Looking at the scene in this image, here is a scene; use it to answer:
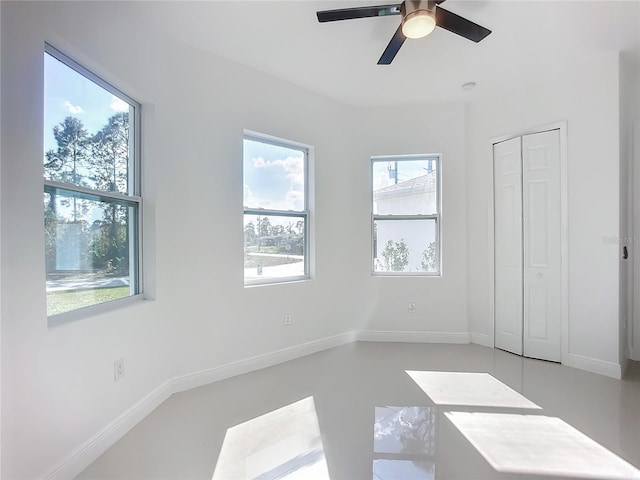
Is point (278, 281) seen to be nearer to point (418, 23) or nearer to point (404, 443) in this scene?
point (404, 443)

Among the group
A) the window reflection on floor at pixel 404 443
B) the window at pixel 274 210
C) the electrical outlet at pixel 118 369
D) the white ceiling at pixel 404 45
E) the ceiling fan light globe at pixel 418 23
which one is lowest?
the window reflection on floor at pixel 404 443

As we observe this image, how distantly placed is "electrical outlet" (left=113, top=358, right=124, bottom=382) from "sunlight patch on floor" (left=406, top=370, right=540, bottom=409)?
7.23 ft

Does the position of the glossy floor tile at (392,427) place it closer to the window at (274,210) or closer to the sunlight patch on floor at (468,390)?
the sunlight patch on floor at (468,390)

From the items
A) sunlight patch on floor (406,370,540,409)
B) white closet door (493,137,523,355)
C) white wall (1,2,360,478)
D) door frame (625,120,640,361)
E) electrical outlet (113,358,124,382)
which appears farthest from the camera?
white closet door (493,137,523,355)

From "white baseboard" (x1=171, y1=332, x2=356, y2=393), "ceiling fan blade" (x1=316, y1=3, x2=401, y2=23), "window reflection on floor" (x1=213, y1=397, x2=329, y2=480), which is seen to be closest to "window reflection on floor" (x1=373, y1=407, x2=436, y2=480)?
"window reflection on floor" (x1=213, y1=397, x2=329, y2=480)

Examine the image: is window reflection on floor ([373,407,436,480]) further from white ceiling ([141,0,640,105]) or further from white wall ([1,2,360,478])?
white ceiling ([141,0,640,105])

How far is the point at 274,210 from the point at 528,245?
8.85ft

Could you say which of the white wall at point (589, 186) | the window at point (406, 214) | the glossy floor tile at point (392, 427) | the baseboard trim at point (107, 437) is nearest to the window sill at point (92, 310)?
the baseboard trim at point (107, 437)

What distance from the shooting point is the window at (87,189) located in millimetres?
1702

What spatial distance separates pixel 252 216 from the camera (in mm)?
3123

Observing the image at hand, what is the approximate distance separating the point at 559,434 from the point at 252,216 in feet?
9.34

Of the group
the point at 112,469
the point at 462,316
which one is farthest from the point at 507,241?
the point at 112,469

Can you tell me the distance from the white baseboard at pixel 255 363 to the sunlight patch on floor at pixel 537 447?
158 cm

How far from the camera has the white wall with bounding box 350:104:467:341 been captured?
375 centimetres
